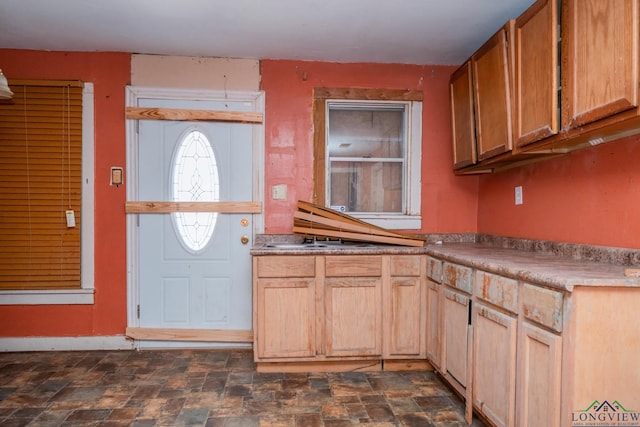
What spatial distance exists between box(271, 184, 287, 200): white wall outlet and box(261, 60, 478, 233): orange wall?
0.03m

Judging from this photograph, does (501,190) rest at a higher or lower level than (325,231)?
higher

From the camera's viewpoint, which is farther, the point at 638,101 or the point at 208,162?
the point at 208,162

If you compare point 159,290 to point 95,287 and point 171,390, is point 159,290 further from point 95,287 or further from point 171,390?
point 171,390

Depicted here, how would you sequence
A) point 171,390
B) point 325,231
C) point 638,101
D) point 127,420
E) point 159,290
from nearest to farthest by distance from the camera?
point 638,101
point 127,420
point 171,390
point 325,231
point 159,290

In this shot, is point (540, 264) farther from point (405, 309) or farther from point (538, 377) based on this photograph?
point (405, 309)

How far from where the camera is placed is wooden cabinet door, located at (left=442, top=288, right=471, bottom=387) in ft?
7.70

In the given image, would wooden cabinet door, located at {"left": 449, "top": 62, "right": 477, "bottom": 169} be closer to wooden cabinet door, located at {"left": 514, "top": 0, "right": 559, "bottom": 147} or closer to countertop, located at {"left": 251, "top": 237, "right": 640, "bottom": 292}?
wooden cabinet door, located at {"left": 514, "top": 0, "right": 559, "bottom": 147}

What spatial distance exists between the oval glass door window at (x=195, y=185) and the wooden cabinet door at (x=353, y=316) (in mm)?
1326

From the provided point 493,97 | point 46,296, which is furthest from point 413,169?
point 46,296

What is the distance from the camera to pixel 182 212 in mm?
3406

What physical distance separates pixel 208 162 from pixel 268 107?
76 cm

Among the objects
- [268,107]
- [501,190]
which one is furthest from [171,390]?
[501,190]

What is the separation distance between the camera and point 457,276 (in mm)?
2436

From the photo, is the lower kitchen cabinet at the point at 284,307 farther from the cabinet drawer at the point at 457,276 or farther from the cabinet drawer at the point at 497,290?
the cabinet drawer at the point at 497,290
